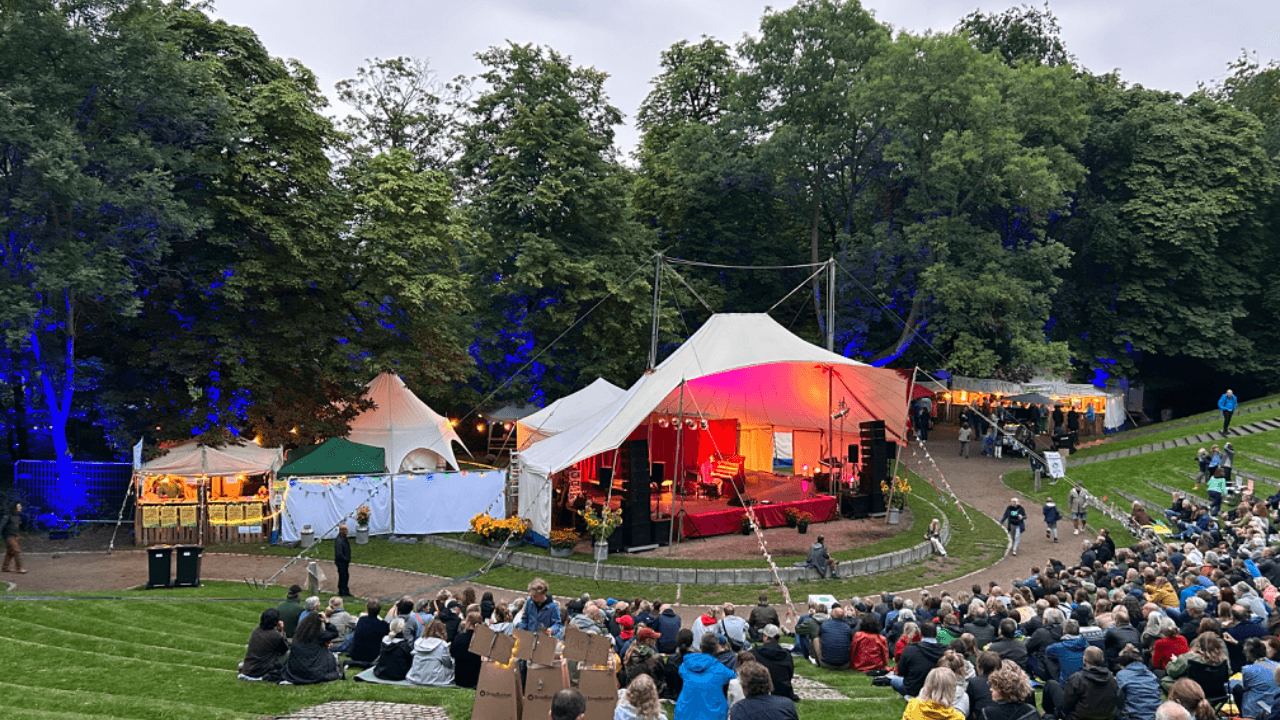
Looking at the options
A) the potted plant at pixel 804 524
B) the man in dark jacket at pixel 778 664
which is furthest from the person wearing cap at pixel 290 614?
the potted plant at pixel 804 524

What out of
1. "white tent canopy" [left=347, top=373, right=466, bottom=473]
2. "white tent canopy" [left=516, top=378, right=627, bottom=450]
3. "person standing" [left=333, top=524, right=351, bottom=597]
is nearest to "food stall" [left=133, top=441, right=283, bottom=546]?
"white tent canopy" [left=347, top=373, right=466, bottom=473]

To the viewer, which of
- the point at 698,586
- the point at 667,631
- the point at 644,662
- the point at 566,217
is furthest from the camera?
the point at 566,217

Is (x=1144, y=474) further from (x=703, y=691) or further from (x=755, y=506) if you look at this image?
(x=703, y=691)

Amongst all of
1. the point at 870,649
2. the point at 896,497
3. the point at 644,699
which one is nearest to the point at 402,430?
the point at 896,497

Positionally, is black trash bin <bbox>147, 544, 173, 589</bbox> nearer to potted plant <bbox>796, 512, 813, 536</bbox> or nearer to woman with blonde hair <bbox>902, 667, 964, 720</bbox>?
potted plant <bbox>796, 512, 813, 536</bbox>

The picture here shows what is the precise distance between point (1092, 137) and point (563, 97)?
21663 millimetres

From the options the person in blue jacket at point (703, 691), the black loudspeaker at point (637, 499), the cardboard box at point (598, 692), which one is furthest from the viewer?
the black loudspeaker at point (637, 499)

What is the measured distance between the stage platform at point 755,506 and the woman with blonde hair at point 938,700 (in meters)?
12.3

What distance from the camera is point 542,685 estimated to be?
23.5 ft

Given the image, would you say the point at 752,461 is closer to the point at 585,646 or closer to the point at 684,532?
the point at 684,532

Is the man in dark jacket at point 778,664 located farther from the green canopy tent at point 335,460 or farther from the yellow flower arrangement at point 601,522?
the green canopy tent at point 335,460

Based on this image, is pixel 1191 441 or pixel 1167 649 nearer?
pixel 1167 649

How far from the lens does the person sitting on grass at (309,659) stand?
27.4 ft

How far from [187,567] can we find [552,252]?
15.8 m
